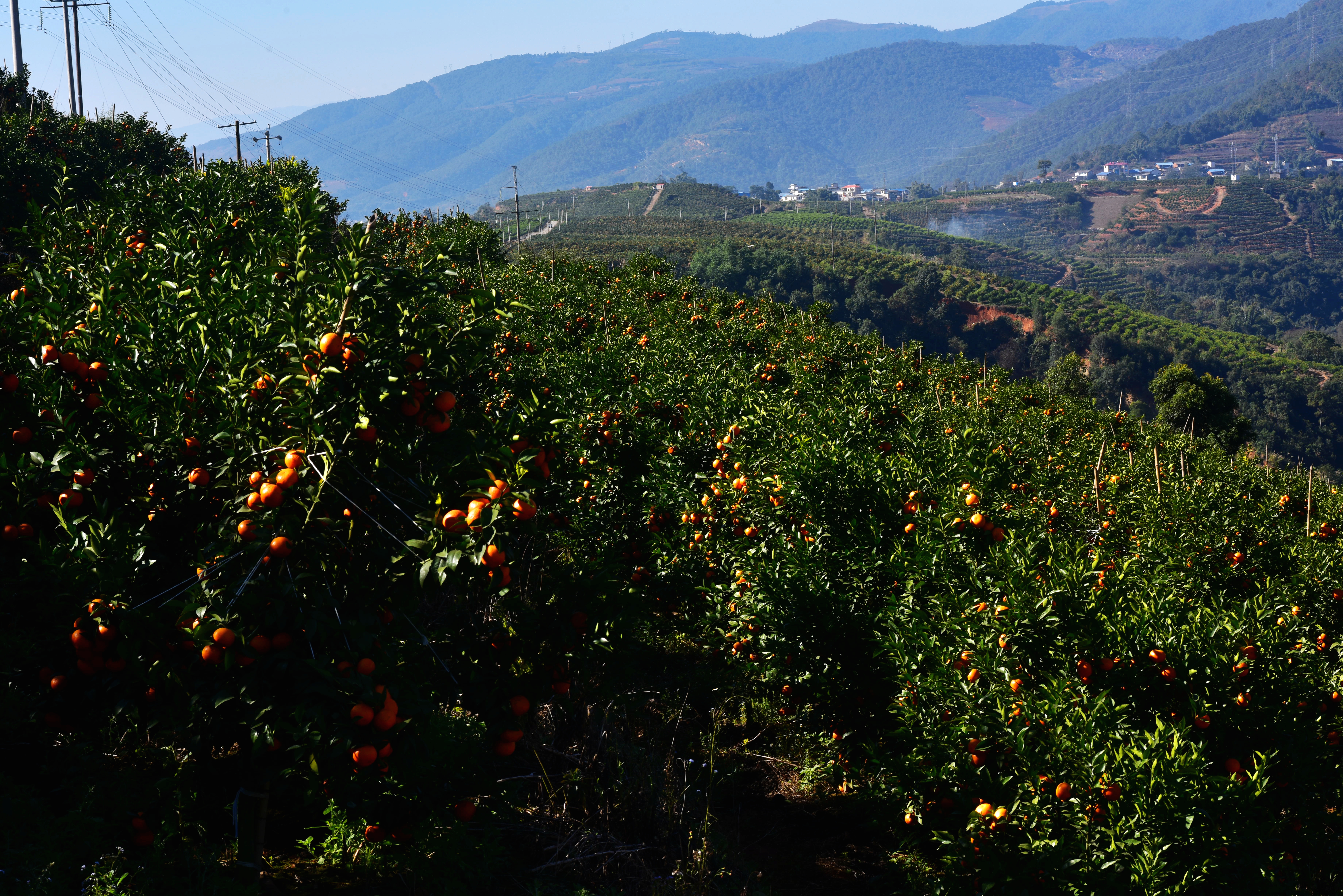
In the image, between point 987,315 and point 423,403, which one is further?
point 987,315

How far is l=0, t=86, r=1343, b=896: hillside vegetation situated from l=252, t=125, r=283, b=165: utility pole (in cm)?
2047

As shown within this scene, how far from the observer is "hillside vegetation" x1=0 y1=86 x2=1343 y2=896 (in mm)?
2527

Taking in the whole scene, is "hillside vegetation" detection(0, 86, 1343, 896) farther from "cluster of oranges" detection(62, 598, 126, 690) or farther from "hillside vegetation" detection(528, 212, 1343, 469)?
"hillside vegetation" detection(528, 212, 1343, 469)

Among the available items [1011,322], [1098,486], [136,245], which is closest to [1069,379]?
[1098,486]

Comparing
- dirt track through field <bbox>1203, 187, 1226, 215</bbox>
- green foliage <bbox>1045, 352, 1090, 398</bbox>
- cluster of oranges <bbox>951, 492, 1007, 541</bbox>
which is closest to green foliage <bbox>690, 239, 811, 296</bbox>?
green foliage <bbox>1045, 352, 1090, 398</bbox>

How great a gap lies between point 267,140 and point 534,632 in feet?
102

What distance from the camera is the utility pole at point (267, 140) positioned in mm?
25516

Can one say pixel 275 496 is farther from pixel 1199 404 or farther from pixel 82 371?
pixel 1199 404

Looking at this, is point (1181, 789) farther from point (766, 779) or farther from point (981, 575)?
point (766, 779)

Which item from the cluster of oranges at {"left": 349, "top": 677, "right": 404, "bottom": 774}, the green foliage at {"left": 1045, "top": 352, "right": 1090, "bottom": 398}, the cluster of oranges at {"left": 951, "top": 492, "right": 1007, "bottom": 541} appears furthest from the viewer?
the green foliage at {"left": 1045, "top": 352, "right": 1090, "bottom": 398}

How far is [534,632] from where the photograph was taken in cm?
321

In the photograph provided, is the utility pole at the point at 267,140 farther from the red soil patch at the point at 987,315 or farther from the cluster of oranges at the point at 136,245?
the red soil patch at the point at 987,315

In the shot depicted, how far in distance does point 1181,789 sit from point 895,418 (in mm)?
5168

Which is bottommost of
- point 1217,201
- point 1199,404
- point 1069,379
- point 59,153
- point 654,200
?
point 1199,404
